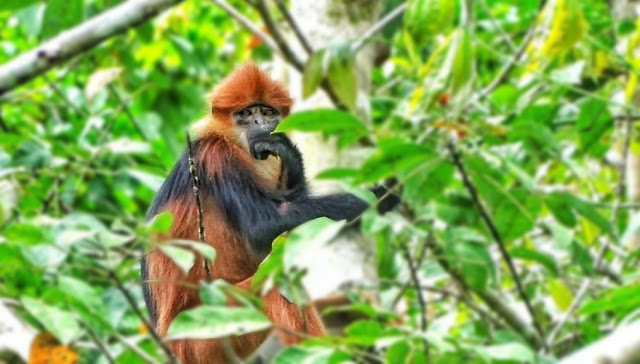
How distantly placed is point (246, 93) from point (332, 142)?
1.84 m

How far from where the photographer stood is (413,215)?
6.37m

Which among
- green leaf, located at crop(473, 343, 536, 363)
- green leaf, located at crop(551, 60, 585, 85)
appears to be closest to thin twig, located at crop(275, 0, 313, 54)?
green leaf, located at crop(551, 60, 585, 85)

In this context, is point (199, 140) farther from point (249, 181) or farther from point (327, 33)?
point (327, 33)

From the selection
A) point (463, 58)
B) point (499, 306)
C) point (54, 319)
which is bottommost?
point (499, 306)

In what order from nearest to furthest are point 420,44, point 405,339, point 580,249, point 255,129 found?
point 405,339 → point 255,129 → point 420,44 → point 580,249

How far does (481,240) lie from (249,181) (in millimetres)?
2134

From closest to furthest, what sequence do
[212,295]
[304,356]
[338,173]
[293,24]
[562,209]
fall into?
[212,295]
[304,356]
[338,173]
[293,24]
[562,209]

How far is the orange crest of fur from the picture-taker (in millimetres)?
3590

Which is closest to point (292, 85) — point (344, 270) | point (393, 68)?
point (344, 270)

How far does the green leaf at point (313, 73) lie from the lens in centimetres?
471

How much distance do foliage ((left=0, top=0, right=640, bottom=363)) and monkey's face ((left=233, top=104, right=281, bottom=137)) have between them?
0.31 m

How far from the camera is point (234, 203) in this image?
12.2 feet

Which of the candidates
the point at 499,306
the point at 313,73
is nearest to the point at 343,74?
the point at 313,73

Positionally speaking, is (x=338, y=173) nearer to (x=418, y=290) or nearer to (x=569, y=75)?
(x=418, y=290)
